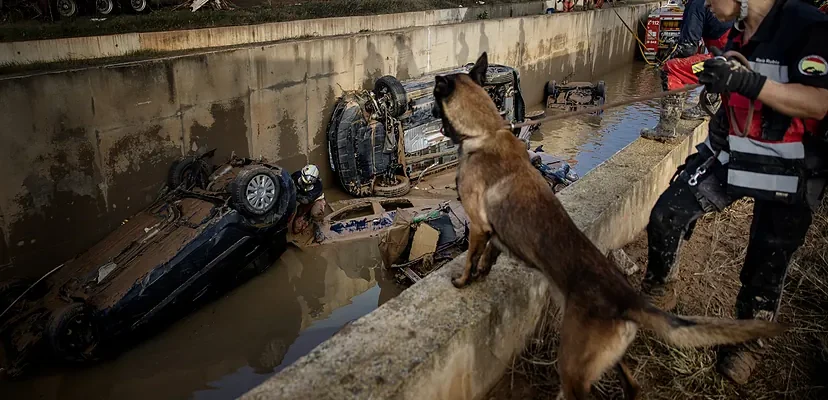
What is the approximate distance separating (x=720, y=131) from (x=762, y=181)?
1.29 ft

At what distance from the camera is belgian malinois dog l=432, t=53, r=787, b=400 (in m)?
2.16

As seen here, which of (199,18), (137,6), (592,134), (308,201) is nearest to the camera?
(308,201)

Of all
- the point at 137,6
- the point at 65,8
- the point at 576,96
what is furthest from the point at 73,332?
the point at 576,96

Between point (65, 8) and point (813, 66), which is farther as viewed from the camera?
point (65, 8)

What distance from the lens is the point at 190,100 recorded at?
9.13 metres

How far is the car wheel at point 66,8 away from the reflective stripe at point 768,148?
1432 cm

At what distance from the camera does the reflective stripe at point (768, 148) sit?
266 centimetres

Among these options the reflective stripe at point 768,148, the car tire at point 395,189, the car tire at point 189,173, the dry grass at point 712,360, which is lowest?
the car tire at point 395,189

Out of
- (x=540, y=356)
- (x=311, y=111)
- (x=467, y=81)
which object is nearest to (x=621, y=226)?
(x=540, y=356)

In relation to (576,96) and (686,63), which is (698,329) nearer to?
(686,63)

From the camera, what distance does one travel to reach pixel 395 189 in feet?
34.7

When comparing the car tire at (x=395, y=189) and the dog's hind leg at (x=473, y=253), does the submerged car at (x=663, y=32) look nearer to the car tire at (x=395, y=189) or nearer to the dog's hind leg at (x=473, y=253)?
the car tire at (x=395, y=189)

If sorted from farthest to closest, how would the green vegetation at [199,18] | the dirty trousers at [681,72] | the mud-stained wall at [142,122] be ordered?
1. the green vegetation at [199,18]
2. the mud-stained wall at [142,122]
3. the dirty trousers at [681,72]

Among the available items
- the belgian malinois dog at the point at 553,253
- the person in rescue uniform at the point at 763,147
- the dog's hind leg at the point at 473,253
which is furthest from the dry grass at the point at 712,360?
the dog's hind leg at the point at 473,253
